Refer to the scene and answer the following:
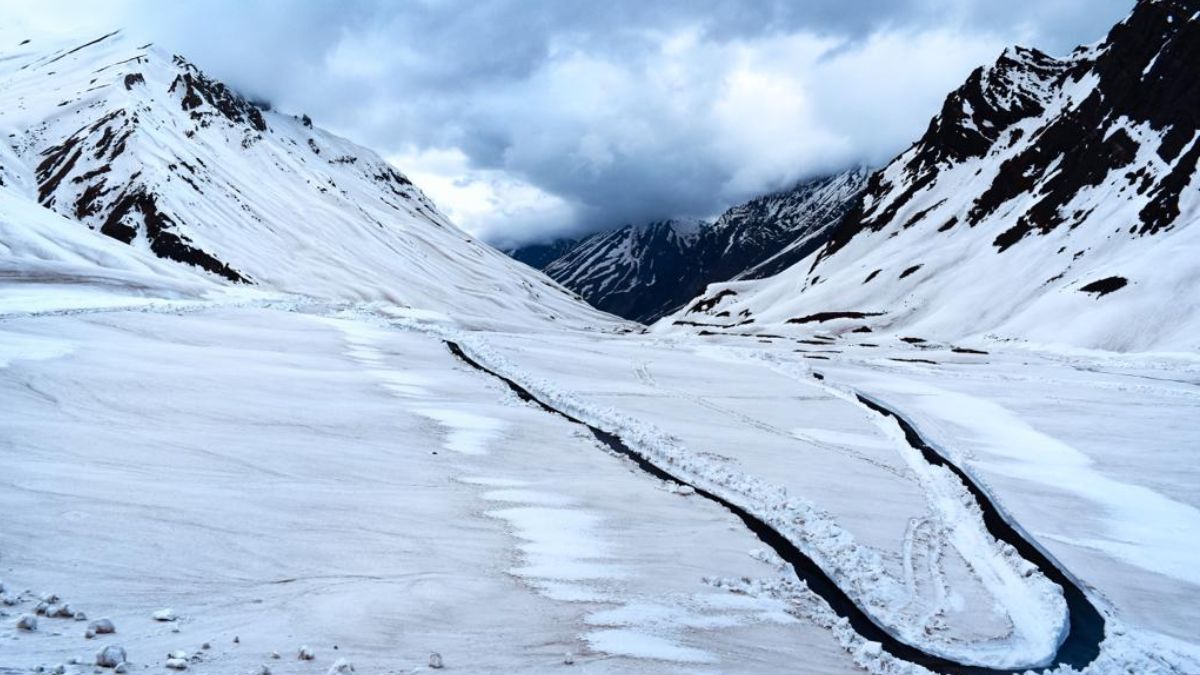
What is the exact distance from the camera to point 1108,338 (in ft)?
199

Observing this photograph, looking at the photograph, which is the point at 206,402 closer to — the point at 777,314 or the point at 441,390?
the point at 441,390

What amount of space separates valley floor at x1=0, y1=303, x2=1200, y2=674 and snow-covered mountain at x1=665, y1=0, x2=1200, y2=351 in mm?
46410

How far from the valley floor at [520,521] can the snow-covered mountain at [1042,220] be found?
46410 mm

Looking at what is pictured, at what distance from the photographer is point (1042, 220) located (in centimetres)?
10744

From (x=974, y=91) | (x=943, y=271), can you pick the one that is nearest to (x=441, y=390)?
(x=943, y=271)

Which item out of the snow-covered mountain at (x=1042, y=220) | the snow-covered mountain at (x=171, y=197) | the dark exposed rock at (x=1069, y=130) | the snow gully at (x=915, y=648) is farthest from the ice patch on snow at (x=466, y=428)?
the snow-covered mountain at (x=171, y=197)

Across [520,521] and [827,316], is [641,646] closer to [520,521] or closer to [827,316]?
[520,521]

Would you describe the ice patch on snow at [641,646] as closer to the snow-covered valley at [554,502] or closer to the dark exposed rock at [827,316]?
Result: the snow-covered valley at [554,502]

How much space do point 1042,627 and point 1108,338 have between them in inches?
2357

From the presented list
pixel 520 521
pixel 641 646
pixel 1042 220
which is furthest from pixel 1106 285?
pixel 641 646

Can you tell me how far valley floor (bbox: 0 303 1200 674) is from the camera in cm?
886

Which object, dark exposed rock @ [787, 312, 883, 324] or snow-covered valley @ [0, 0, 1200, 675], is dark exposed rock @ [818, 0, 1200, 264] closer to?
dark exposed rock @ [787, 312, 883, 324]

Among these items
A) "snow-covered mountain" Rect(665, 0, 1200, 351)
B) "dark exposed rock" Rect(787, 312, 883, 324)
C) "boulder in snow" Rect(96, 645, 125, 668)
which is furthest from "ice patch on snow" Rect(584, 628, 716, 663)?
"dark exposed rock" Rect(787, 312, 883, 324)

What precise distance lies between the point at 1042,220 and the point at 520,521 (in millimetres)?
115532
